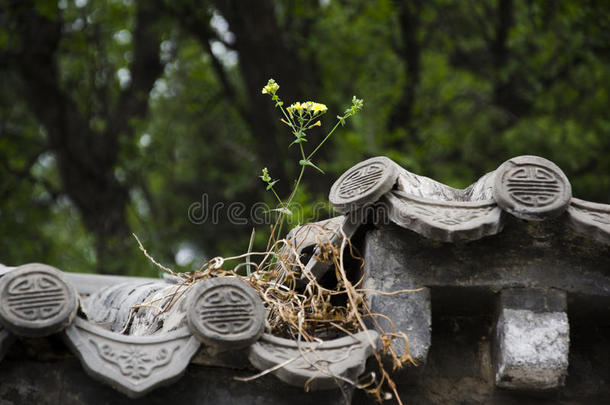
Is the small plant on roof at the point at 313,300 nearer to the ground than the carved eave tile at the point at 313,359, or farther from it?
nearer to the ground

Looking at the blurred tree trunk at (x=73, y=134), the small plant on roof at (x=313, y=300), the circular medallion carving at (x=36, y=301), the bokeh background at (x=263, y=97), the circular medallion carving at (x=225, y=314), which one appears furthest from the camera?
the blurred tree trunk at (x=73, y=134)

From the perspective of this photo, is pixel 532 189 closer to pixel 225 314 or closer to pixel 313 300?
pixel 313 300

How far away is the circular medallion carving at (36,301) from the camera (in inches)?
91.9

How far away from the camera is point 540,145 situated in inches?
400

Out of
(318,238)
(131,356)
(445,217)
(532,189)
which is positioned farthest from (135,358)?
(532,189)

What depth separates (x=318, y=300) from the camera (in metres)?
2.90

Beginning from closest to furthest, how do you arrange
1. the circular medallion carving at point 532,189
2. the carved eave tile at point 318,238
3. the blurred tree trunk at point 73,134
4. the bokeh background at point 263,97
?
the circular medallion carving at point 532,189, the carved eave tile at point 318,238, the bokeh background at point 263,97, the blurred tree trunk at point 73,134

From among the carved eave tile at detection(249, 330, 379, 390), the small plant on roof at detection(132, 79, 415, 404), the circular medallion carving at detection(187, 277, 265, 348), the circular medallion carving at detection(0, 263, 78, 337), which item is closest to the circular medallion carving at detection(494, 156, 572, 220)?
the small plant on roof at detection(132, 79, 415, 404)

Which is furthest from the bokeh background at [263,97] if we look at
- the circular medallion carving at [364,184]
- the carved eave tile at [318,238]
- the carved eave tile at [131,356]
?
the carved eave tile at [131,356]

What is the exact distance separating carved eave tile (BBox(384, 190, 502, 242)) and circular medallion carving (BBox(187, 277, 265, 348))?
1.78 ft

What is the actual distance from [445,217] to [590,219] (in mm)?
439

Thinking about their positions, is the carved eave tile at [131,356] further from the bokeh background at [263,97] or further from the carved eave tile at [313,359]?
the bokeh background at [263,97]

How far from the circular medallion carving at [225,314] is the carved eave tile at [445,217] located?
21.4 inches

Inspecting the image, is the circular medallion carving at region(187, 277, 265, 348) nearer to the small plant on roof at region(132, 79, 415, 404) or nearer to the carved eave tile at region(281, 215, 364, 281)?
the small plant on roof at region(132, 79, 415, 404)
